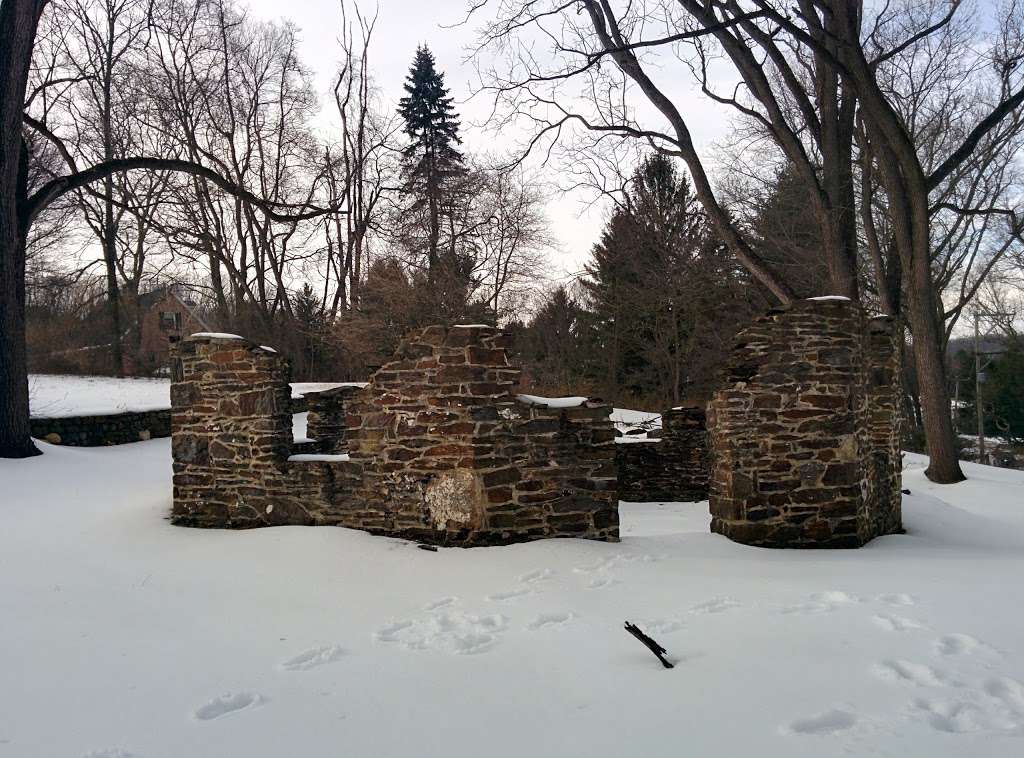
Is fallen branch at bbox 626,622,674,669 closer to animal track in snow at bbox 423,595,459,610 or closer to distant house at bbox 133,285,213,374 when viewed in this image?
animal track in snow at bbox 423,595,459,610

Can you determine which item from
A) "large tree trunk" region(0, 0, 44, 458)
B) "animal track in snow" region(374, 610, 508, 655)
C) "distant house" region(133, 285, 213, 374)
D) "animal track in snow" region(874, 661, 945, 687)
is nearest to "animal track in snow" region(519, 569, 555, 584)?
"animal track in snow" region(374, 610, 508, 655)

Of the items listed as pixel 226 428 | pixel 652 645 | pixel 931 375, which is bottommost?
pixel 652 645

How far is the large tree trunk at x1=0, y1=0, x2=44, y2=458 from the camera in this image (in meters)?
9.99

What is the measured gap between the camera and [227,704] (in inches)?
133

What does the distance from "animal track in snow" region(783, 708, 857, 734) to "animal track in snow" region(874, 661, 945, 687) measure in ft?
1.79

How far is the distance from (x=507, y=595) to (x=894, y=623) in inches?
104

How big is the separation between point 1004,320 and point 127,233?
→ 34452 millimetres

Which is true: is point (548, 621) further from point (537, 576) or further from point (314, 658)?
point (314, 658)

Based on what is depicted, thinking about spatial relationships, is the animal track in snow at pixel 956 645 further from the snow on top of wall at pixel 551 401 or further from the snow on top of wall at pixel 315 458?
the snow on top of wall at pixel 315 458

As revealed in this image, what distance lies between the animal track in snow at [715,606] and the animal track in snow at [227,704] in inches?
114

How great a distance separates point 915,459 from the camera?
57.0ft

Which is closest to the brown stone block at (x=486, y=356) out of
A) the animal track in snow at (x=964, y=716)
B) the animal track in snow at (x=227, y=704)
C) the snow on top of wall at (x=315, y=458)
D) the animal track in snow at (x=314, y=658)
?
the snow on top of wall at (x=315, y=458)

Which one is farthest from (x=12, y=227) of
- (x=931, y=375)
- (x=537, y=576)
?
(x=931, y=375)

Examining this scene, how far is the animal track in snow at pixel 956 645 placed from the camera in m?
3.77
